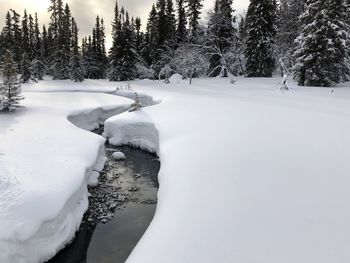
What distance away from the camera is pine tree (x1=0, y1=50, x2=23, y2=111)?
16.2 meters

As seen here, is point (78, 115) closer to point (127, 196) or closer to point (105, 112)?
point (105, 112)

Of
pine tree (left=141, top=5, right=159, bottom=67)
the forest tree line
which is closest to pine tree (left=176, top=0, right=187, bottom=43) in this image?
the forest tree line

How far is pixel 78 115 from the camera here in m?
17.6

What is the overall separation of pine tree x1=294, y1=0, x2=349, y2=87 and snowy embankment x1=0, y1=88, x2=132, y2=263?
17870mm

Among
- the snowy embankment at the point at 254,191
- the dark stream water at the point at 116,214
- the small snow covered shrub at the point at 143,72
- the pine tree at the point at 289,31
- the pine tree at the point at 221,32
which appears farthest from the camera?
the small snow covered shrub at the point at 143,72

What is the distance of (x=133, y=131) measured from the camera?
14992 millimetres

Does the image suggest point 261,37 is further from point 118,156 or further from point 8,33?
point 8,33

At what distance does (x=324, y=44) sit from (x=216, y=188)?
785 inches

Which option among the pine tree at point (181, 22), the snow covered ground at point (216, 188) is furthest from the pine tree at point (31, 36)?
the snow covered ground at point (216, 188)

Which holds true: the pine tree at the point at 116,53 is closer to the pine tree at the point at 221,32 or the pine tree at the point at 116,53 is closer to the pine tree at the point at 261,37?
the pine tree at the point at 221,32

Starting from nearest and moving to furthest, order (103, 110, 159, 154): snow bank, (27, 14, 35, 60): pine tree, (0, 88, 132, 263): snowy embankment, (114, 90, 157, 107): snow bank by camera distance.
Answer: (0, 88, 132, 263): snowy embankment < (103, 110, 159, 154): snow bank < (114, 90, 157, 107): snow bank < (27, 14, 35, 60): pine tree

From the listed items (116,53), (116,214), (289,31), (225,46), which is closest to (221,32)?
(225,46)

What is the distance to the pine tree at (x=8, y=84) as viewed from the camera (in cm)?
1619

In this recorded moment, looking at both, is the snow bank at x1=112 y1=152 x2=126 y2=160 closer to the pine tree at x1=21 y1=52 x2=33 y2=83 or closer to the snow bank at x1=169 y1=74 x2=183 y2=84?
the snow bank at x1=169 y1=74 x2=183 y2=84
